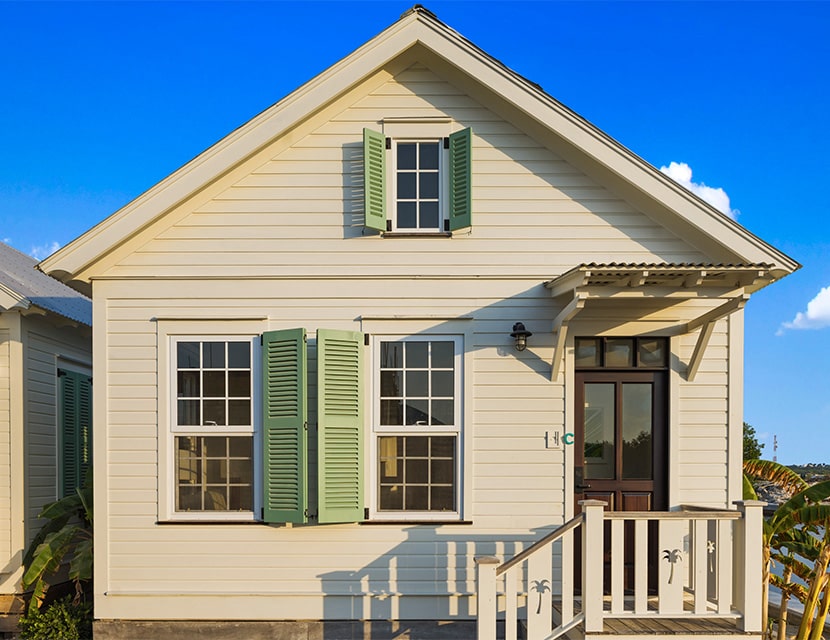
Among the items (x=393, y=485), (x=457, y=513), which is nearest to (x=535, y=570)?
(x=457, y=513)

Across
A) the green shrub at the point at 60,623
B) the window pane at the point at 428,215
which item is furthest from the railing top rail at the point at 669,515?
the green shrub at the point at 60,623

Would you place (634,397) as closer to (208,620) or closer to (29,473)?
(208,620)

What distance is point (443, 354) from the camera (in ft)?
22.0

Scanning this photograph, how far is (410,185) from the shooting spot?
270 inches

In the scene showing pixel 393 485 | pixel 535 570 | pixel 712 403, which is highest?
pixel 712 403

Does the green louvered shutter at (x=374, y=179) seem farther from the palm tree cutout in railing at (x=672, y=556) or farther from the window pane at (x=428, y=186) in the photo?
the palm tree cutout in railing at (x=672, y=556)

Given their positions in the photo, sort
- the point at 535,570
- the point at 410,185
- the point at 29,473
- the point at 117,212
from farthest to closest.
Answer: the point at 29,473 → the point at 410,185 → the point at 117,212 → the point at 535,570

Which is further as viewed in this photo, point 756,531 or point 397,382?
point 397,382

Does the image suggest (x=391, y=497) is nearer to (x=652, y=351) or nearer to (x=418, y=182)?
(x=652, y=351)

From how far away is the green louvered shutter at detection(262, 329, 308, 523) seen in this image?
6473 millimetres

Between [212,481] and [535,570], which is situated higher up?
[212,481]

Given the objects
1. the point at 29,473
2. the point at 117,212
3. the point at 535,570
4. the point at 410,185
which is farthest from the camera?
the point at 29,473

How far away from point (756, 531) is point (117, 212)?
A: 6480mm

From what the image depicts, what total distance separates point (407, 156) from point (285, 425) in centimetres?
300
